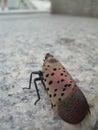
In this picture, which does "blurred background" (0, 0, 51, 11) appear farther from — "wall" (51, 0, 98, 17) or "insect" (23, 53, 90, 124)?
"insect" (23, 53, 90, 124)

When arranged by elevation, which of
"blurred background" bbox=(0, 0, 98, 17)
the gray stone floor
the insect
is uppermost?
the insect

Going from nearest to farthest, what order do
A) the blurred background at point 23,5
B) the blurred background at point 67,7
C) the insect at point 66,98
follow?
the insect at point 66,98, the blurred background at point 23,5, the blurred background at point 67,7

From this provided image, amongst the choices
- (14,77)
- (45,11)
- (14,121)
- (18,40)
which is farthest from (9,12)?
(14,121)

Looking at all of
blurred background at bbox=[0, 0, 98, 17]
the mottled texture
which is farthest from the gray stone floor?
blurred background at bbox=[0, 0, 98, 17]

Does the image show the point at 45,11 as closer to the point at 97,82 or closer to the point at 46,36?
the point at 46,36

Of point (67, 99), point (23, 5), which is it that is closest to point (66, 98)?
point (67, 99)

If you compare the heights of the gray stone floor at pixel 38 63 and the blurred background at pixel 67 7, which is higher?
the gray stone floor at pixel 38 63

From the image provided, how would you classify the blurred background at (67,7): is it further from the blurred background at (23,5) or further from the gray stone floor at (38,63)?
the gray stone floor at (38,63)

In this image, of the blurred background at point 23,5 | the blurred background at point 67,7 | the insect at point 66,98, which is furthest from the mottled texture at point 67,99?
the blurred background at point 67,7
